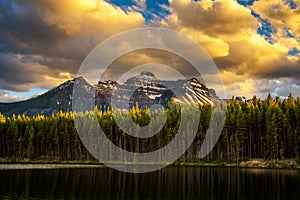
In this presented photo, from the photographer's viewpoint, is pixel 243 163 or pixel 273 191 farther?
pixel 243 163

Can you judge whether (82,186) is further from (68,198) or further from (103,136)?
(103,136)

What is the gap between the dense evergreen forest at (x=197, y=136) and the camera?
101m

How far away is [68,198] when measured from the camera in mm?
34594

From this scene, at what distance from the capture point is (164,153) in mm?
122438

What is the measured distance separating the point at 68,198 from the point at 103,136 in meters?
99.2

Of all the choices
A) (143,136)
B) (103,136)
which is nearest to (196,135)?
(143,136)

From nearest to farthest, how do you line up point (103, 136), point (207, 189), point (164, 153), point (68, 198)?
1. point (68, 198)
2. point (207, 189)
3. point (164, 153)
4. point (103, 136)

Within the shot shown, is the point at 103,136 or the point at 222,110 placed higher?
the point at 222,110

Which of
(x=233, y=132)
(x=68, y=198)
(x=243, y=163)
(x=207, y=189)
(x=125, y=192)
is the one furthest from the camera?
(x=233, y=132)

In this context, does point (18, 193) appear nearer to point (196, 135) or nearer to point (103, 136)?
point (196, 135)

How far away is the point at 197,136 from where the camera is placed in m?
118

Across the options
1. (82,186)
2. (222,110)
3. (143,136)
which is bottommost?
(82,186)

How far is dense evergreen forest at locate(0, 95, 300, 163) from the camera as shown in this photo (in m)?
101

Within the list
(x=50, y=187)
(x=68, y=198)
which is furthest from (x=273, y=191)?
(x=50, y=187)
